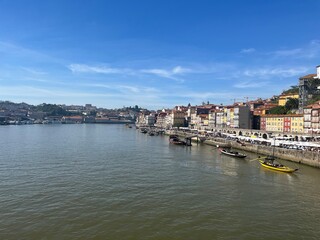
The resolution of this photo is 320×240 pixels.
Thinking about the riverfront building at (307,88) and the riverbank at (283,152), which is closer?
the riverbank at (283,152)

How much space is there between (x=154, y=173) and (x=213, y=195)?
26.4ft

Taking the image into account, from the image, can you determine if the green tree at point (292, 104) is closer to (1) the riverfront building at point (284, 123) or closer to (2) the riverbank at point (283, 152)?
(1) the riverfront building at point (284, 123)

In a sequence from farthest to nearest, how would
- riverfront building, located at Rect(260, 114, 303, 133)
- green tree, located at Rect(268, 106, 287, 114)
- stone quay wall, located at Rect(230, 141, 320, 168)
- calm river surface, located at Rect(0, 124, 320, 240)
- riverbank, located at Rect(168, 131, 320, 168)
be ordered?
green tree, located at Rect(268, 106, 287, 114) → riverfront building, located at Rect(260, 114, 303, 133) → riverbank, located at Rect(168, 131, 320, 168) → stone quay wall, located at Rect(230, 141, 320, 168) → calm river surface, located at Rect(0, 124, 320, 240)

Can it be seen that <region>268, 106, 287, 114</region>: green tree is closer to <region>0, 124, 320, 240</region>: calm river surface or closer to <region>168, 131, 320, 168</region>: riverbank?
<region>168, 131, 320, 168</region>: riverbank

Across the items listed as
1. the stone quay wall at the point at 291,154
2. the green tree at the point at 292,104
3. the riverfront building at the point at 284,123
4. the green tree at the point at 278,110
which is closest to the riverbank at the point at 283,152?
the stone quay wall at the point at 291,154

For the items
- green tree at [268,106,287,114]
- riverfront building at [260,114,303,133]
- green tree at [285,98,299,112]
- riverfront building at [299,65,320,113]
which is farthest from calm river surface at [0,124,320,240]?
green tree at [285,98,299,112]

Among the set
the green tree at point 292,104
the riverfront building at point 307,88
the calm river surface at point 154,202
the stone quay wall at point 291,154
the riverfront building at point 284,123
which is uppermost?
the riverfront building at point 307,88

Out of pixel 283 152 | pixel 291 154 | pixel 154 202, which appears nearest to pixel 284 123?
pixel 283 152

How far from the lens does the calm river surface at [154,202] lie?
47.2 feet

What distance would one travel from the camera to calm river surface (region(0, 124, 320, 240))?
14398mm

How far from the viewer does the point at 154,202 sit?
18.5 m

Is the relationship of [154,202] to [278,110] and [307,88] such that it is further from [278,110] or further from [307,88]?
[307,88]

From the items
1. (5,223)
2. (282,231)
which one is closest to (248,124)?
(282,231)

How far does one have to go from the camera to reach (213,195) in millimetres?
20391
